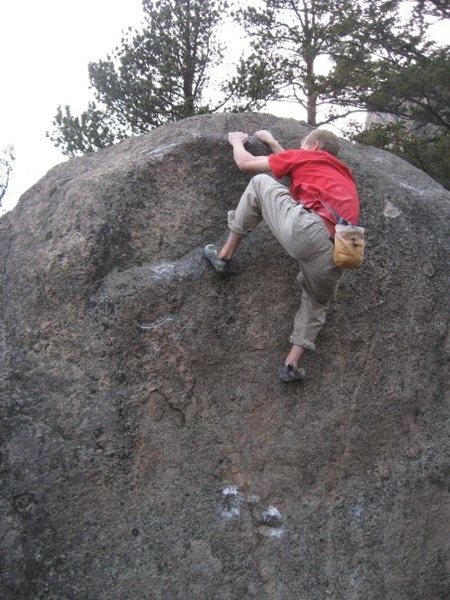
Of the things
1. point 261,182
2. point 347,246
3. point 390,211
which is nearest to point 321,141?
point 261,182

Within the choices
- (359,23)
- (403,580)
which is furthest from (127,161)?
(359,23)

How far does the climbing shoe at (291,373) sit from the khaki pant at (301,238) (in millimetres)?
165

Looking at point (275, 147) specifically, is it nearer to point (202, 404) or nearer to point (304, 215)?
point (304, 215)

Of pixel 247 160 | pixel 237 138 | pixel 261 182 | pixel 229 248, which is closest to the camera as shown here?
pixel 261 182

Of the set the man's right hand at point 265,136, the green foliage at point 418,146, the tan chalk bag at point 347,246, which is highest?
the man's right hand at point 265,136

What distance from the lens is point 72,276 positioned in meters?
4.03

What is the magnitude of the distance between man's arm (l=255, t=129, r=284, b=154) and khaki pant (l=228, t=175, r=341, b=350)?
56cm

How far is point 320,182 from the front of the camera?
392 cm

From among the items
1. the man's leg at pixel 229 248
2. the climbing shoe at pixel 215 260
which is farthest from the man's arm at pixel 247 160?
the climbing shoe at pixel 215 260

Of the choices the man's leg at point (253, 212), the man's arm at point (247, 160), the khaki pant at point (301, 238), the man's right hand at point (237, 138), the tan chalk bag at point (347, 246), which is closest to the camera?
the tan chalk bag at point (347, 246)

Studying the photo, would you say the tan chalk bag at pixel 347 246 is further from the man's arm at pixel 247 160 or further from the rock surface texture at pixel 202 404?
the man's arm at pixel 247 160

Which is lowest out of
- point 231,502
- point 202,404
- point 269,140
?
point 231,502

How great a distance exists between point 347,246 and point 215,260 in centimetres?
94

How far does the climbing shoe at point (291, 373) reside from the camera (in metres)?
4.09
